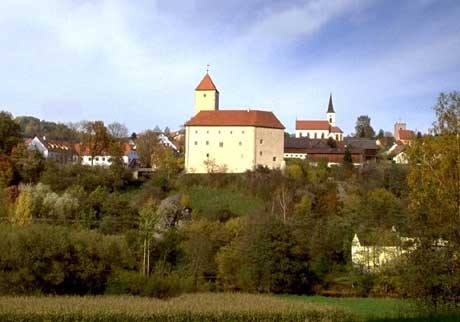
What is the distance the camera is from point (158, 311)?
1911 cm

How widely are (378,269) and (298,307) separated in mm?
12423

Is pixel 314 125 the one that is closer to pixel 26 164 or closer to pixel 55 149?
pixel 55 149

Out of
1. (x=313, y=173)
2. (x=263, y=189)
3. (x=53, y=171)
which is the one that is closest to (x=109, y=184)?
(x=53, y=171)

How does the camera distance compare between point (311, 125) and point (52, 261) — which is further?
point (311, 125)

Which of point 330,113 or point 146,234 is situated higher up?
point 330,113

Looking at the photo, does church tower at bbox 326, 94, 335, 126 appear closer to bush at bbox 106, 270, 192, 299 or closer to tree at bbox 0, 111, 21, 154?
tree at bbox 0, 111, 21, 154

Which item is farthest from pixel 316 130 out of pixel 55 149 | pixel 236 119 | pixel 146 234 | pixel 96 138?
pixel 146 234

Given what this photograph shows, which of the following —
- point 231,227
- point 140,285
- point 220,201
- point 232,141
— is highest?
point 232,141

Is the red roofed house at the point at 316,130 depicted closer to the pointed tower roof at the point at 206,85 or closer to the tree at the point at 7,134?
the pointed tower roof at the point at 206,85

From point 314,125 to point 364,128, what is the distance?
15155 mm

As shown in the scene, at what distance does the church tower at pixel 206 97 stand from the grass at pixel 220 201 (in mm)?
18390

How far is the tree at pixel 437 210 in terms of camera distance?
1483 cm

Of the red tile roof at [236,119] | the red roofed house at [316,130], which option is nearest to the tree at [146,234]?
the red tile roof at [236,119]

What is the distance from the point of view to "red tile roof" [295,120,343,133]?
3953 inches
